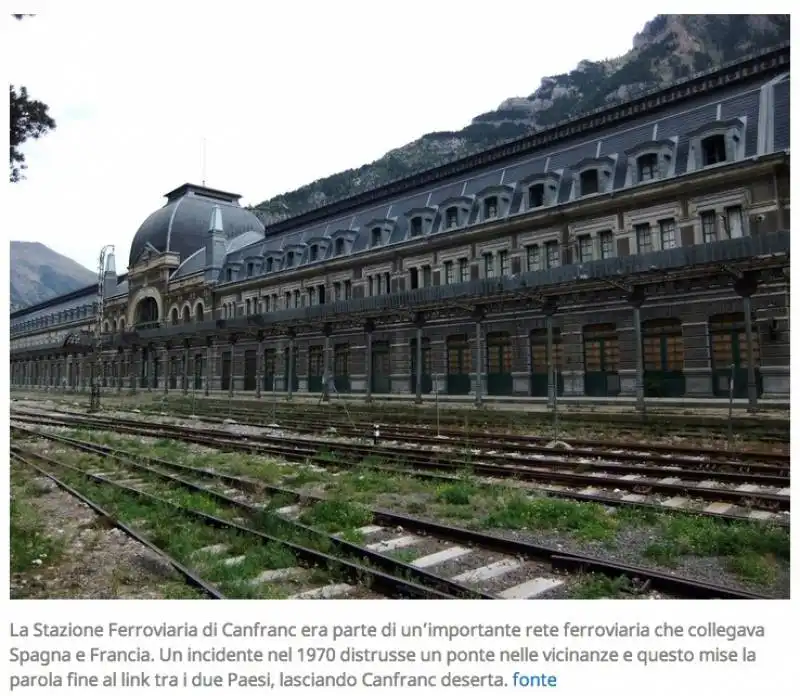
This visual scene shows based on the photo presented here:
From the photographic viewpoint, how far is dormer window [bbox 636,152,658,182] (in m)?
27.9

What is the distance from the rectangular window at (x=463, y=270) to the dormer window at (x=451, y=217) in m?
2.67

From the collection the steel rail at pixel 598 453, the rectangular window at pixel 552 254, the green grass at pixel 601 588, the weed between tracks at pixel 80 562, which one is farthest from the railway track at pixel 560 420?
the green grass at pixel 601 588

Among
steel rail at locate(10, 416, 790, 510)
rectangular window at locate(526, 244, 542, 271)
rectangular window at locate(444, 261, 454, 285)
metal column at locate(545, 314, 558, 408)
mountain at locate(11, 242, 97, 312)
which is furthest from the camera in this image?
rectangular window at locate(444, 261, 454, 285)

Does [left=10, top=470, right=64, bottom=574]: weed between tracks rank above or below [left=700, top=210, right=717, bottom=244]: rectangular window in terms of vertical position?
below

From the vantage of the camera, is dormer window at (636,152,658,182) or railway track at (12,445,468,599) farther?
dormer window at (636,152,658,182)

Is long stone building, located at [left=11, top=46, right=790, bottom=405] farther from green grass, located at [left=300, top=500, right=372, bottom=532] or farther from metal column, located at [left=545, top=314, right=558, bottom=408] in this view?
green grass, located at [left=300, top=500, right=372, bottom=532]

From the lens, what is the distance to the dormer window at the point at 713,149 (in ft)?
84.5

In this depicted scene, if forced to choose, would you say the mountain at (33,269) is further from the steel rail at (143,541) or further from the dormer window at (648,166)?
the dormer window at (648,166)

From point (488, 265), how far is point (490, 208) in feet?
11.7

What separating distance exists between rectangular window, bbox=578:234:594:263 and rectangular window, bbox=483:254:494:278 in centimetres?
528

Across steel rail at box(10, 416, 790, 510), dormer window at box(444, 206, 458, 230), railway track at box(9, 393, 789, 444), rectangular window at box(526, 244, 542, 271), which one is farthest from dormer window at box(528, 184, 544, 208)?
steel rail at box(10, 416, 790, 510)

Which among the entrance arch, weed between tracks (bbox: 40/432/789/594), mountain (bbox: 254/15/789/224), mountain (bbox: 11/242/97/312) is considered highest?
mountain (bbox: 254/15/789/224)

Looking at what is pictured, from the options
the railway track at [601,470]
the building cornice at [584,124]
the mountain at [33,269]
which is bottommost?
the railway track at [601,470]
